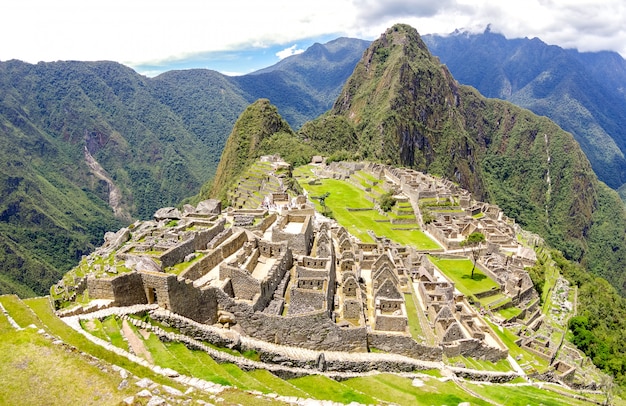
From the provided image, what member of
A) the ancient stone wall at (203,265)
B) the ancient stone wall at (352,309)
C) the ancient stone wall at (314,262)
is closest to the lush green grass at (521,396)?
the ancient stone wall at (352,309)

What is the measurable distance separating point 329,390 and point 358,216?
172 feet

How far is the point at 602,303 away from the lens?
191 ft

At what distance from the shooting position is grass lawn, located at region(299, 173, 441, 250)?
59469 millimetres

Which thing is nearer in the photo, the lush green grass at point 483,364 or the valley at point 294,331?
the valley at point 294,331

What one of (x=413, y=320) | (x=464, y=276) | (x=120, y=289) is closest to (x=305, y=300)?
(x=120, y=289)

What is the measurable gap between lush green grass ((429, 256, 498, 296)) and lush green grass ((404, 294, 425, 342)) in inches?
508

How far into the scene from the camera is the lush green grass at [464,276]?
4456 centimetres

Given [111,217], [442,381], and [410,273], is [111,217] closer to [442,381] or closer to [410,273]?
[410,273]

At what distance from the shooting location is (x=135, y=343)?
15.0 meters

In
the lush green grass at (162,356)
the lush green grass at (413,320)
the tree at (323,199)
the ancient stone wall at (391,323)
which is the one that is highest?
the lush green grass at (162,356)

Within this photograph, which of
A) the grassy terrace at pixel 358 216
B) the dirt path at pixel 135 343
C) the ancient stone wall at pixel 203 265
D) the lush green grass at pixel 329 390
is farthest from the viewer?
the grassy terrace at pixel 358 216

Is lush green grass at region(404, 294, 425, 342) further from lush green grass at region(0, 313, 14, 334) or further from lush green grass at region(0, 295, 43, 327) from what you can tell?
lush green grass at region(0, 313, 14, 334)

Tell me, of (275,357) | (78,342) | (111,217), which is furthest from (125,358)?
(111,217)

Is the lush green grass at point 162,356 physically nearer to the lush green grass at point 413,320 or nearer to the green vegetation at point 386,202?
the lush green grass at point 413,320
